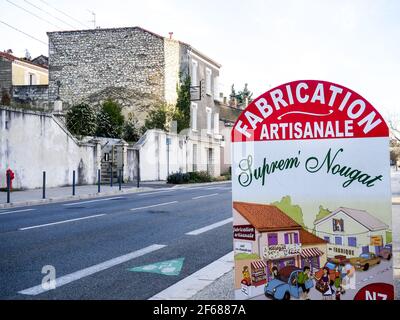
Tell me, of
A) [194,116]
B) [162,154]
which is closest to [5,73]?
[194,116]

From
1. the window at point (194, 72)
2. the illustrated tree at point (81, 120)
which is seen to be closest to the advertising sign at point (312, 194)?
the illustrated tree at point (81, 120)

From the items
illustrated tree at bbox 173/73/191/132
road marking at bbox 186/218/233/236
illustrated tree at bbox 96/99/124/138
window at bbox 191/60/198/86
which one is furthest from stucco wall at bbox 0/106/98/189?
window at bbox 191/60/198/86

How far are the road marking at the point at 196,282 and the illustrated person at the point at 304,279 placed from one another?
183cm

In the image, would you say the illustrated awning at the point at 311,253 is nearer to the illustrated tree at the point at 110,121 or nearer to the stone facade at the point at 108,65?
the illustrated tree at the point at 110,121

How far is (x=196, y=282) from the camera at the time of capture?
4.99 metres

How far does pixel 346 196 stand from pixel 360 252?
0.33 m

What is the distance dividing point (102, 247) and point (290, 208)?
16.6ft

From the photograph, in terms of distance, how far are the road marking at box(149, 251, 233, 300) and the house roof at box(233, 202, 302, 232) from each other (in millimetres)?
1875

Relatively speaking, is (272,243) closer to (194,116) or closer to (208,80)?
(194,116)

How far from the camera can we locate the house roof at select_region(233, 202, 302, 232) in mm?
2779

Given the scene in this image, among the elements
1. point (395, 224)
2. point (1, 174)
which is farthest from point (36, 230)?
point (1, 174)

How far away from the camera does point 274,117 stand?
2.77m

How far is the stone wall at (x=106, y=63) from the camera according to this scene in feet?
113

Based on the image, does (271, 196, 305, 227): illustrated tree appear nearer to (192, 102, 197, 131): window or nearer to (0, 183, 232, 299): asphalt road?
(0, 183, 232, 299): asphalt road
